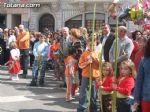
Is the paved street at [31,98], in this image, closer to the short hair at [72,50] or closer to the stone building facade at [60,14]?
the short hair at [72,50]

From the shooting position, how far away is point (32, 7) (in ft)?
104

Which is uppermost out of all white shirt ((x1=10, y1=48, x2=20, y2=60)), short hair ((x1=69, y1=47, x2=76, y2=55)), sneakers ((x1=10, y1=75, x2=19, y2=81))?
short hair ((x1=69, y1=47, x2=76, y2=55))

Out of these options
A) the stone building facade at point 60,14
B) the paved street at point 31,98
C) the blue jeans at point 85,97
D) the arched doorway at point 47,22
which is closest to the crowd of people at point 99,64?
the blue jeans at point 85,97

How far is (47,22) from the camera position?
1257 inches

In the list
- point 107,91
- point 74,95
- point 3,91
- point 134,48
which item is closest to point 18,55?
point 3,91

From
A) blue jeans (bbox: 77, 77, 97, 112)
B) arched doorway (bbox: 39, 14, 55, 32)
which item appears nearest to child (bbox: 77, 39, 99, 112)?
blue jeans (bbox: 77, 77, 97, 112)

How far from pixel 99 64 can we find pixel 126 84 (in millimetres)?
980

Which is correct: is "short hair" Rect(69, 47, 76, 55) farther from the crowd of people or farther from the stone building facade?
the stone building facade

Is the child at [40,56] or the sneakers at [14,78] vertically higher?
the child at [40,56]

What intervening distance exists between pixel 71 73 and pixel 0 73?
5.81 m

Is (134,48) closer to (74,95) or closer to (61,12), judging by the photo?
(74,95)

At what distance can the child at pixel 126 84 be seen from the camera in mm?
6648

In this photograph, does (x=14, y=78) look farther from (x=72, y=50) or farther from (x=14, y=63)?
(x=72, y=50)

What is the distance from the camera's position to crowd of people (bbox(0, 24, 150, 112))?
220 inches
